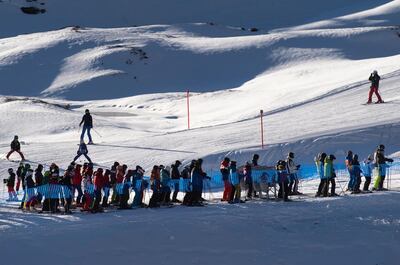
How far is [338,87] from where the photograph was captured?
4069 centimetres

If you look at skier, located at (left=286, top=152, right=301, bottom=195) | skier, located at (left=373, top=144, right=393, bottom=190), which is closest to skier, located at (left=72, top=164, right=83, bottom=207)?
skier, located at (left=286, top=152, right=301, bottom=195)

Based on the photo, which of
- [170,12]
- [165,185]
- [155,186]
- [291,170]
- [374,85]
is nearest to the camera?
[155,186]

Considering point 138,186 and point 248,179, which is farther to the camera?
point 248,179

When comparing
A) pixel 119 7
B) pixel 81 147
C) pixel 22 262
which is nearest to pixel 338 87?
pixel 81 147

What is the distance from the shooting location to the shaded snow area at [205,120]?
20.1 metres

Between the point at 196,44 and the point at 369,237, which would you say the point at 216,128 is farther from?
the point at 196,44

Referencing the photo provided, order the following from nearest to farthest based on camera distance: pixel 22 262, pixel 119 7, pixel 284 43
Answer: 1. pixel 22 262
2. pixel 284 43
3. pixel 119 7

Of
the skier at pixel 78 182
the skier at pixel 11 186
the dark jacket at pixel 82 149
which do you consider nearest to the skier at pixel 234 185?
the skier at pixel 78 182

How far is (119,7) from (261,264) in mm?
83167

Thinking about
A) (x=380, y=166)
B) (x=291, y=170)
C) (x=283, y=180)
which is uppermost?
(x=380, y=166)

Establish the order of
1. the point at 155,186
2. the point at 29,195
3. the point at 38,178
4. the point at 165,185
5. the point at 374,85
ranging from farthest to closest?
→ the point at 374,85, the point at 165,185, the point at 155,186, the point at 29,195, the point at 38,178

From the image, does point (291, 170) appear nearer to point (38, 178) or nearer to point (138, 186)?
point (138, 186)

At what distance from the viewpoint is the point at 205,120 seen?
41375mm

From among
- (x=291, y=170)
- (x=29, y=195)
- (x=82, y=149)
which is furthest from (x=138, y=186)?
(x=82, y=149)
